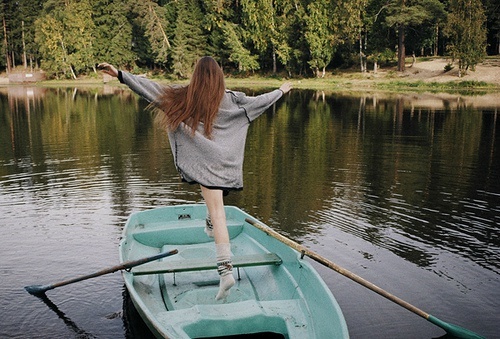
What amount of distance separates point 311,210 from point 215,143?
19.0 ft

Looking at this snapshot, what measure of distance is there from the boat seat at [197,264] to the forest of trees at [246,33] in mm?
42329

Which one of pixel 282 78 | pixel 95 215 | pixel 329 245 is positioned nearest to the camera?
pixel 329 245

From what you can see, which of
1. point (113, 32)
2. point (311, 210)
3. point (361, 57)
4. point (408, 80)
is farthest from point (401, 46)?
point (311, 210)

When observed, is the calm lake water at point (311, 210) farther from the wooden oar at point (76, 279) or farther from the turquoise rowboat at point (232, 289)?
the turquoise rowboat at point (232, 289)

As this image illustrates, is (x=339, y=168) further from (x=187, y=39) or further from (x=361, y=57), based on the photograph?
(x=187, y=39)

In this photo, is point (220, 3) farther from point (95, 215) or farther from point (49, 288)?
point (49, 288)

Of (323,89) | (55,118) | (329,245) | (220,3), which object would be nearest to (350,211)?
(329,245)

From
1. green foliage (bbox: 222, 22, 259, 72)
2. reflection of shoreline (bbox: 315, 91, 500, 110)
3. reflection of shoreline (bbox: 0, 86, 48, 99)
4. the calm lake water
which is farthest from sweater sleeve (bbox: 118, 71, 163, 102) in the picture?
green foliage (bbox: 222, 22, 259, 72)

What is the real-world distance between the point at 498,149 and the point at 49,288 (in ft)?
50.2

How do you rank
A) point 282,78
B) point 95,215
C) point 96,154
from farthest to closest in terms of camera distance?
point 282,78 → point 96,154 → point 95,215

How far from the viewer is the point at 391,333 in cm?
584

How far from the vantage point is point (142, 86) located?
199 inches

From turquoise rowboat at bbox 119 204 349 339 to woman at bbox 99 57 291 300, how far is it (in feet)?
1.32

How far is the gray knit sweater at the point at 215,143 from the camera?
200 inches
